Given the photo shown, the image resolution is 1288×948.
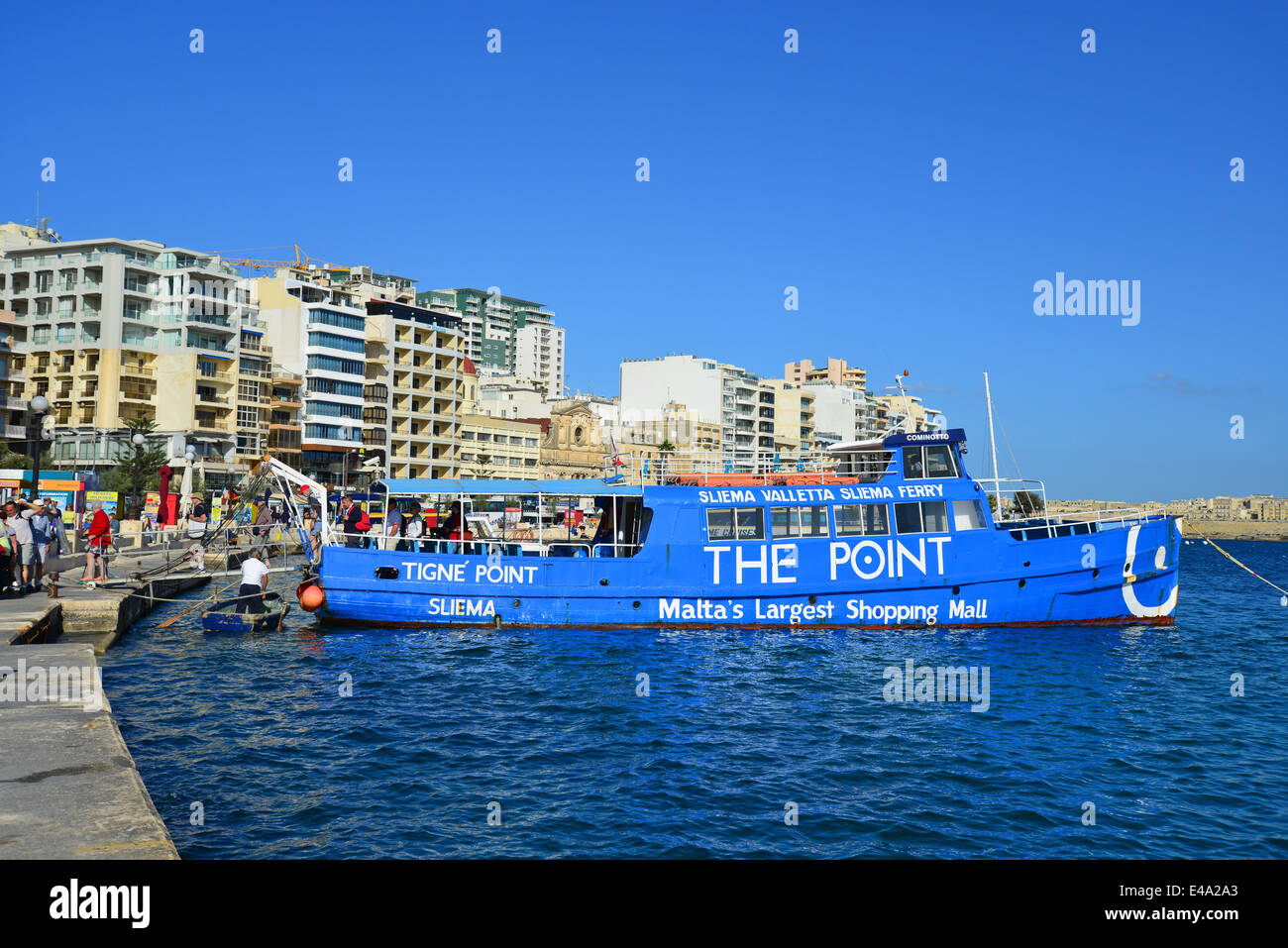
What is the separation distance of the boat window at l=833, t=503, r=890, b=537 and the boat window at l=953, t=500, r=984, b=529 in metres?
1.64

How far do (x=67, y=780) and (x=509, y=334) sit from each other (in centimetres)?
17631

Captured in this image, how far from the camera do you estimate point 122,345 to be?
238 ft

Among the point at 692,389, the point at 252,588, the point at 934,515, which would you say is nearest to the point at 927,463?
the point at 934,515

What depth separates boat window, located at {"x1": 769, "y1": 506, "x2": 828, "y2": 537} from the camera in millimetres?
24594

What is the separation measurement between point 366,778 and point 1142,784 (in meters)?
9.65

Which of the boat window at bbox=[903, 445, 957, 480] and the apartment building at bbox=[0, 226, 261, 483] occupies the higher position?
the apartment building at bbox=[0, 226, 261, 483]

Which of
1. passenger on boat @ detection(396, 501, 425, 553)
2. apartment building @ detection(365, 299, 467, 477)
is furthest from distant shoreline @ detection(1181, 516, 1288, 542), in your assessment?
passenger on boat @ detection(396, 501, 425, 553)

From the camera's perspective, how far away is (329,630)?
24.6 m

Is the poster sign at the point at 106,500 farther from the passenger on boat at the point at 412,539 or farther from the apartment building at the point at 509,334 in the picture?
the apartment building at the point at 509,334

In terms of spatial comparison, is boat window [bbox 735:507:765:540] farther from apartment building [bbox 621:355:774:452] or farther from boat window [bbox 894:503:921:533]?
apartment building [bbox 621:355:774:452]

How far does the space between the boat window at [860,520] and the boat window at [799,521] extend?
1.20 ft
